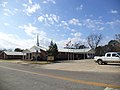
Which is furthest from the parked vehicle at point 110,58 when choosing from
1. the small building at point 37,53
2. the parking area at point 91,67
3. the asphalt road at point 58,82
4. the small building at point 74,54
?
the small building at point 74,54

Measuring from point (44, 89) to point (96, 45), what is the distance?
99.9 meters

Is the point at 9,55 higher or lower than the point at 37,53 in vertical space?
lower

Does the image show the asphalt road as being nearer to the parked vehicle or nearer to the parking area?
the parking area

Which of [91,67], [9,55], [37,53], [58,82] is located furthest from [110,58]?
[9,55]

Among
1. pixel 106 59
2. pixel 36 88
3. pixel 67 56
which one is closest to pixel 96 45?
pixel 67 56

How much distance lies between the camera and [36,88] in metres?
11.5

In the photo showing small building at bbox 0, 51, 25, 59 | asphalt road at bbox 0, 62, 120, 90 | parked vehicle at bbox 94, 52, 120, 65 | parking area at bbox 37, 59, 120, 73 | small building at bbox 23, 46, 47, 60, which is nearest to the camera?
asphalt road at bbox 0, 62, 120, 90

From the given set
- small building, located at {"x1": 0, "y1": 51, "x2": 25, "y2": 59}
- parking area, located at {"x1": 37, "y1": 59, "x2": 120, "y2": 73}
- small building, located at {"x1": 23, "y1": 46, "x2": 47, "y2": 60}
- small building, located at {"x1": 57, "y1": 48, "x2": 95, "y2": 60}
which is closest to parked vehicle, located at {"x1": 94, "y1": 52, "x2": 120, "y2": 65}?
parking area, located at {"x1": 37, "y1": 59, "x2": 120, "y2": 73}

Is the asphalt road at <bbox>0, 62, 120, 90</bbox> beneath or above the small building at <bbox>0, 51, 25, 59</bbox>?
beneath

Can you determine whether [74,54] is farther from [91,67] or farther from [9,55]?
[91,67]

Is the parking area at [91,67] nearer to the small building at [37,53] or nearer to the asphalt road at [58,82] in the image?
the asphalt road at [58,82]

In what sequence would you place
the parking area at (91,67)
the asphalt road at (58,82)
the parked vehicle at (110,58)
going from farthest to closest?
the parked vehicle at (110,58), the parking area at (91,67), the asphalt road at (58,82)

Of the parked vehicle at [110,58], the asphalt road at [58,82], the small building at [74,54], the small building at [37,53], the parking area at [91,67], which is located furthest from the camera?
the small building at [74,54]

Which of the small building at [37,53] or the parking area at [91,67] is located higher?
the small building at [37,53]
